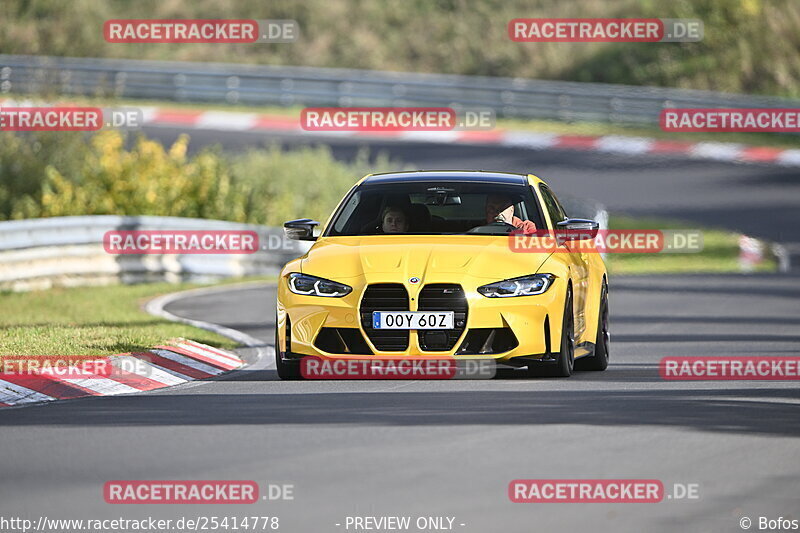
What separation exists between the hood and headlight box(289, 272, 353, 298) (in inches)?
1.8

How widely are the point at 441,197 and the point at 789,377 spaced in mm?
3020

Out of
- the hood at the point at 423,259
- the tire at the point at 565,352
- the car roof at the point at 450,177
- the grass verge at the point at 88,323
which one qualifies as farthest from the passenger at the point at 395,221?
the grass verge at the point at 88,323

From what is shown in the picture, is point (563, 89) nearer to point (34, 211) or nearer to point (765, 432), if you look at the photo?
point (34, 211)

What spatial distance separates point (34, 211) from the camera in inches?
1041

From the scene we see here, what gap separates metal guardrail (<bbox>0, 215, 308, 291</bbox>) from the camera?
22.6m

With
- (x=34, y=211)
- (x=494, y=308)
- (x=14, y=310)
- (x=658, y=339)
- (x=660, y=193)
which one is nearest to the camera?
(x=494, y=308)

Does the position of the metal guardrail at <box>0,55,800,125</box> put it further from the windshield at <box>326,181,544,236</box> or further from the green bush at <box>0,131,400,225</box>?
the windshield at <box>326,181,544,236</box>

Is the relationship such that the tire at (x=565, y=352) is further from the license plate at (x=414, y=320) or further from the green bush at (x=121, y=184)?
the green bush at (x=121, y=184)

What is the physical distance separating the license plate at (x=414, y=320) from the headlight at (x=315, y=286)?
32 cm

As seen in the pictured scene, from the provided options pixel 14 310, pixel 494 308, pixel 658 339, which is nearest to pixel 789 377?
pixel 494 308

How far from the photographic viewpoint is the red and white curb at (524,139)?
38094 millimetres

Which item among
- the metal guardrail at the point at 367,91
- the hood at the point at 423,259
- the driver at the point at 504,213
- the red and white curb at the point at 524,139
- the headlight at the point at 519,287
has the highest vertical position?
the metal guardrail at the point at 367,91

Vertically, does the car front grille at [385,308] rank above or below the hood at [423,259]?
below

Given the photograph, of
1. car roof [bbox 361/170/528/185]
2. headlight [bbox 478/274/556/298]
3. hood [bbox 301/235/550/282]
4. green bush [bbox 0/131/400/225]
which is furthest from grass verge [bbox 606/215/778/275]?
headlight [bbox 478/274/556/298]
